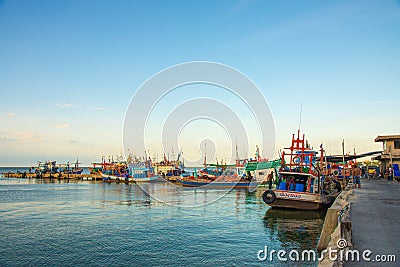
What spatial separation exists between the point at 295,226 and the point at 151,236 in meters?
8.70

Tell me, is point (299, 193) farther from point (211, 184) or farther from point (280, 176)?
point (211, 184)

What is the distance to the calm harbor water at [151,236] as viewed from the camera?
548 inches

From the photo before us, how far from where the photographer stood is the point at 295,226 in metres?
20.5

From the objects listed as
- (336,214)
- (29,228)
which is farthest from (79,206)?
(336,214)

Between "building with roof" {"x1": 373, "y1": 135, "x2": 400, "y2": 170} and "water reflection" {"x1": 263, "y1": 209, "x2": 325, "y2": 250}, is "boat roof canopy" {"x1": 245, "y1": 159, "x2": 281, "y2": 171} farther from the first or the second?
"water reflection" {"x1": 263, "y1": 209, "x2": 325, "y2": 250}

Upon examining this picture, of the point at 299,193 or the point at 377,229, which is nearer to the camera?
the point at 377,229

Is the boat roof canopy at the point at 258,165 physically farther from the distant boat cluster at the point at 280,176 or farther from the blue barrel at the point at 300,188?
the blue barrel at the point at 300,188

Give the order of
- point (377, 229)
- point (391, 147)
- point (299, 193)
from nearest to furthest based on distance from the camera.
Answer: point (377, 229) → point (299, 193) → point (391, 147)

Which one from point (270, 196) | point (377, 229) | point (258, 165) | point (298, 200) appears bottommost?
point (298, 200)

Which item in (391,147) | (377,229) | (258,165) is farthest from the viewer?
(258,165)

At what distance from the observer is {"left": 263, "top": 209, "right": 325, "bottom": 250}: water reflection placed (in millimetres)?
16328

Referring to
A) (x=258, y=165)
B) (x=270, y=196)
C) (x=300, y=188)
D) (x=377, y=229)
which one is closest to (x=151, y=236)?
(x=270, y=196)

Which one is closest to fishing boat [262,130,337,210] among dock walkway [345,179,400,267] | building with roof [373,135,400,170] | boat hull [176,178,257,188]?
dock walkway [345,179,400,267]

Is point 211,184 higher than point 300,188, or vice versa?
point 300,188
